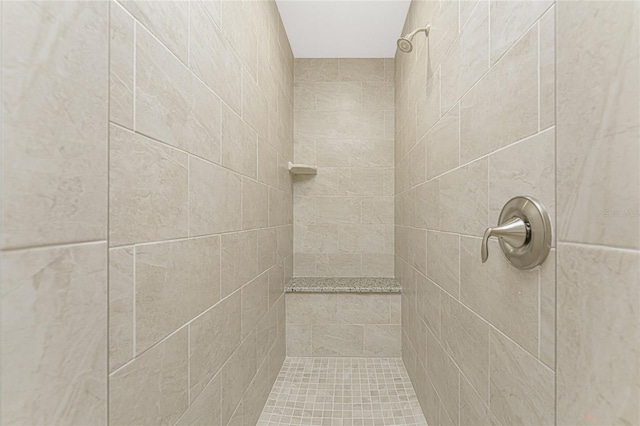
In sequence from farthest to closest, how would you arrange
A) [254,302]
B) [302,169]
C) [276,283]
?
[302,169]
[276,283]
[254,302]

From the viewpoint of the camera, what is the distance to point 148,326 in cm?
72

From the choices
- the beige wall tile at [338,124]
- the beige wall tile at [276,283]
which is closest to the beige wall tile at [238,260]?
the beige wall tile at [276,283]

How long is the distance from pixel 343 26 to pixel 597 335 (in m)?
2.39

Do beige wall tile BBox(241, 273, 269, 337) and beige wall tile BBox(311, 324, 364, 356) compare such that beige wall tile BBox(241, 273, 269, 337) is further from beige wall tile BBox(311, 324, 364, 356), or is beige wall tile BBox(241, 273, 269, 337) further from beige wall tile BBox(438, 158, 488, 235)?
beige wall tile BBox(438, 158, 488, 235)

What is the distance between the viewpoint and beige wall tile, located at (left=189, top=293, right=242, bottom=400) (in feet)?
3.06

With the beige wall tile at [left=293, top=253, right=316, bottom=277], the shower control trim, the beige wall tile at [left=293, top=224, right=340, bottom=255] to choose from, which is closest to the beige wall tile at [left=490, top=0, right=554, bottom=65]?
the shower control trim

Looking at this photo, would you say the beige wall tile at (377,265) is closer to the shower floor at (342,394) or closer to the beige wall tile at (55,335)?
the shower floor at (342,394)

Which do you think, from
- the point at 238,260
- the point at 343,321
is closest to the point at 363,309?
the point at 343,321

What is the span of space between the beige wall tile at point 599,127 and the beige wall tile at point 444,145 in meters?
0.59

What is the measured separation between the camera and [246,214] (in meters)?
1.42

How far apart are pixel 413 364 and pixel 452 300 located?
0.93 meters

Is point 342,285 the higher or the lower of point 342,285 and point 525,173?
the lower

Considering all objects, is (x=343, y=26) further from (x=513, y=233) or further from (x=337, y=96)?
(x=513, y=233)

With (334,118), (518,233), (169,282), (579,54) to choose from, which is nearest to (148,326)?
(169,282)
